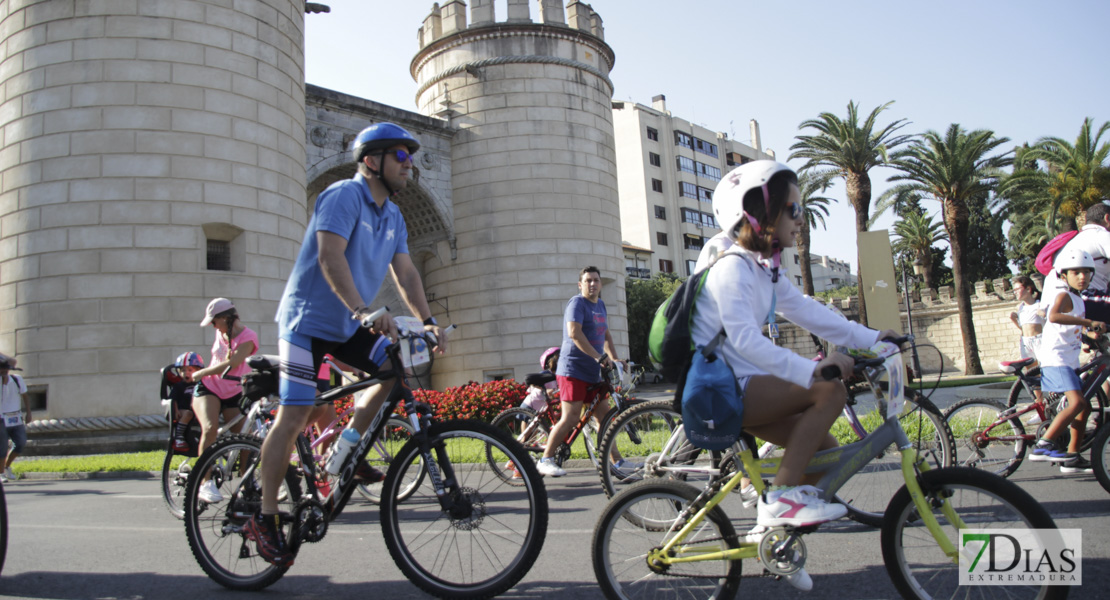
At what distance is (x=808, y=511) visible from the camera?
2.78 meters

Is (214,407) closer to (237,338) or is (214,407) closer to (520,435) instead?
(237,338)

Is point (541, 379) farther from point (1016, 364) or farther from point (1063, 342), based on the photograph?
point (1063, 342)

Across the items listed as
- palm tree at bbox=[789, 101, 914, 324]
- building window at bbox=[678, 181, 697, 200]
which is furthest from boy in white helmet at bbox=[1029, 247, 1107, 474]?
building window at bbox=[678, 181, 697, 200]

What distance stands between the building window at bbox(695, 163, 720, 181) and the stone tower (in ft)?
165

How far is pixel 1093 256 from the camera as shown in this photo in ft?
20.4

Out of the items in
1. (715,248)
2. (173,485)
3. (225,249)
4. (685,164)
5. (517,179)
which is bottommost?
(173,485)

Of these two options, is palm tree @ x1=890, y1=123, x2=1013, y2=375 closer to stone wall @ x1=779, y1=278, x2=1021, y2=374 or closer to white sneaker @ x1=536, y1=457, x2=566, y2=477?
stone wall @ x1=779, y1=278, x2=1021, y2=374

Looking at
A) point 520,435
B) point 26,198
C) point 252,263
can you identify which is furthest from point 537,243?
point 520,435

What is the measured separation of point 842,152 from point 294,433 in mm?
32144

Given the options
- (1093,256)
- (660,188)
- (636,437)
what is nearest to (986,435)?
(1093,256)

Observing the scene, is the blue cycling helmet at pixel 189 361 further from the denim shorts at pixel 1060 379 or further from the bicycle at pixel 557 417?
the denim shorts at pixel 1060 379

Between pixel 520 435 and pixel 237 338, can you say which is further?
pixel 520 435

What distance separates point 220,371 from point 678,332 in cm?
502

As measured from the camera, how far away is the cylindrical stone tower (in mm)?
14188
